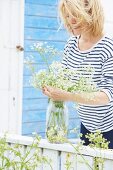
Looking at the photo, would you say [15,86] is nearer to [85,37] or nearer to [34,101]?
[34,101]

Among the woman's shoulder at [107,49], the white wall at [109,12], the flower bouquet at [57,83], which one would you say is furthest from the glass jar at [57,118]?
the white wall at [109,12]

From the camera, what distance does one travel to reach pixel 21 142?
1750mm

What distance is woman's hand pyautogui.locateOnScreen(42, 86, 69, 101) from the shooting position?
1700mm

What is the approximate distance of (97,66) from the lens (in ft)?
6.79

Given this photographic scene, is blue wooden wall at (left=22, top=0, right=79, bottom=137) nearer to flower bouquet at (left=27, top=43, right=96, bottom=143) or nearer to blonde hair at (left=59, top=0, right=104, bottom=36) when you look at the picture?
blonde hair at (left=59, top=0, right=104, bottom=36)

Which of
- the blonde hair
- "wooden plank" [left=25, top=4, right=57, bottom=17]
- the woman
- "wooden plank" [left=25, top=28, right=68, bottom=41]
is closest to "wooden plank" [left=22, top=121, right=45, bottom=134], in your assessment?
"wooden plank" [left=25, top=28, right=68, bottom=41]

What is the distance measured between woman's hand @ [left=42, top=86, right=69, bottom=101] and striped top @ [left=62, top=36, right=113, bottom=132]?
0.29 metres

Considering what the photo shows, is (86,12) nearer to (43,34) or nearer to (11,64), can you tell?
(11,64)

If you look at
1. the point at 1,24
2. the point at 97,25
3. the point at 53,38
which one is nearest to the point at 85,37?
the point at 97,25

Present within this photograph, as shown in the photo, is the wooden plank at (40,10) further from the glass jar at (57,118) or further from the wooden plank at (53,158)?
the wooden plank at (53,158)

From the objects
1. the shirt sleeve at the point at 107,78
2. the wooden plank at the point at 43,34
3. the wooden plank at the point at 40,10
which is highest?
the wooden plank at the point at 40,10

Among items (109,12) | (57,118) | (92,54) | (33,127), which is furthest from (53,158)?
(109,12)

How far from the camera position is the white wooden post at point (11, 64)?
415 centimetres

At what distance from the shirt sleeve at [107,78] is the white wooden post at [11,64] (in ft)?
7.24
